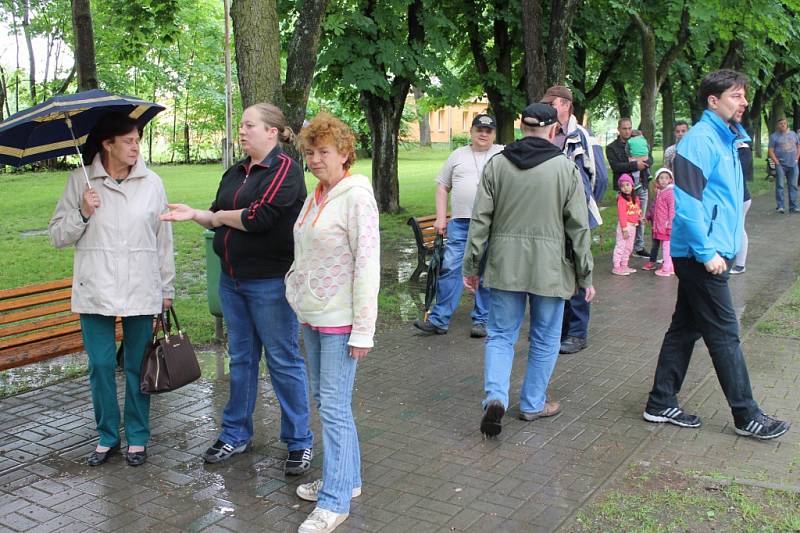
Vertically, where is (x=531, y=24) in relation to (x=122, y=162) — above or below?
above

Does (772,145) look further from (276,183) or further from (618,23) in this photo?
(276,183)

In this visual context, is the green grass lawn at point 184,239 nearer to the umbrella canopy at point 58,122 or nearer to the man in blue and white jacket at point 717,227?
the umbrella canopy at point 58,122

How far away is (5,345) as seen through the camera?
19.5 ft

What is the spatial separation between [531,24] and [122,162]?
9.78m

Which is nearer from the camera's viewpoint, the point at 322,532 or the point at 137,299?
the point at 322,532

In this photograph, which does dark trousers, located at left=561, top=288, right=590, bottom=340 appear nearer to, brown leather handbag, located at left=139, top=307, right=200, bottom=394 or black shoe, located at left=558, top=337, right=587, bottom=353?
black shoe, located at left=558, top=337, right=587, bottom=353

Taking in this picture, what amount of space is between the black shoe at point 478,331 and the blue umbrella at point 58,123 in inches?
143

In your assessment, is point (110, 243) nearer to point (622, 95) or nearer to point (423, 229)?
point (423, 229)

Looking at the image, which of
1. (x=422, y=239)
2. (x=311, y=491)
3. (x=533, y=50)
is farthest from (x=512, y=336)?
(x=533, y=50)

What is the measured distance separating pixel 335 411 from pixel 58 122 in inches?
94.5

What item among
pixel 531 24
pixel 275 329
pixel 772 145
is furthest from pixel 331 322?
pixel 772 145

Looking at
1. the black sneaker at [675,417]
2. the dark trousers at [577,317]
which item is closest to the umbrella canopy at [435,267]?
the dark trousers at [577,317]

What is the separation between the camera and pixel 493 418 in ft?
17.1

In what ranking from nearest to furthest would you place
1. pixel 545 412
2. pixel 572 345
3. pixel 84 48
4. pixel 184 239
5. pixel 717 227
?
1. pixel 717 227
2. pixel 545 412
3. pixel 572 345
4. pixel 84 48
5. pixel 184 239
